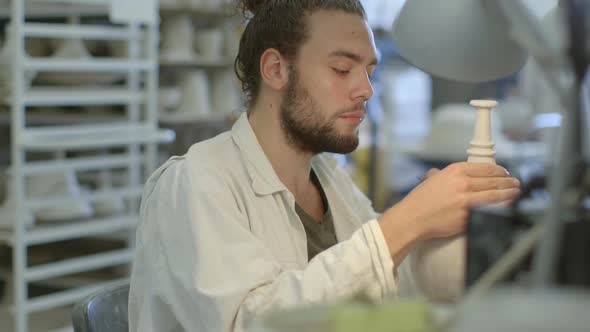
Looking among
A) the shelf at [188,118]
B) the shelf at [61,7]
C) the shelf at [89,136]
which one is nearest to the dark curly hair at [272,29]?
the shelf at [89,136]

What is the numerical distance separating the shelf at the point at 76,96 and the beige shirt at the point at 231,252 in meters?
1.20

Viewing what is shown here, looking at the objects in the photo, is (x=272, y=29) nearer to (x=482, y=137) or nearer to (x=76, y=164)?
(x=482, y=137)

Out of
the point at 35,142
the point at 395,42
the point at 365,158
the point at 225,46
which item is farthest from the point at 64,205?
the point at 365,158

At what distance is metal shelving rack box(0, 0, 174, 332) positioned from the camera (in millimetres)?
2262

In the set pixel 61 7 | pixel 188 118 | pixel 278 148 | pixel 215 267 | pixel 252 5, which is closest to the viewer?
pixel 215 267

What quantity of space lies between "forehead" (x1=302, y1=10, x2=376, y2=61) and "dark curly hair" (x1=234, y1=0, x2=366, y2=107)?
0.01m

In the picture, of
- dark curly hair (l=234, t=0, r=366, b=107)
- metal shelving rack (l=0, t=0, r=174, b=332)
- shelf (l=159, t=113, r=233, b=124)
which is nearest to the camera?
dark curly hair (l=234, t=0, r=366, b=107)

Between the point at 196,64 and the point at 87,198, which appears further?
the point at 196,64

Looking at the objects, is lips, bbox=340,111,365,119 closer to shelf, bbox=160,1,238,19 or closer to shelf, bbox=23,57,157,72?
shelf, bbox=23,57,157,72

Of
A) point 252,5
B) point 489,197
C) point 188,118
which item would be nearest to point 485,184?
point 489,197

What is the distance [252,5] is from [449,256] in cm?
76

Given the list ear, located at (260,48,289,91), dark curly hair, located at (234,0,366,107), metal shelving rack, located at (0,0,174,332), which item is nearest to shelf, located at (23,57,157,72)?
metal shelving rack, located at (0,0,174,332)

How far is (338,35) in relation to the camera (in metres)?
1.31

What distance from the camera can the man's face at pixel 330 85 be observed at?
1.27 meters
